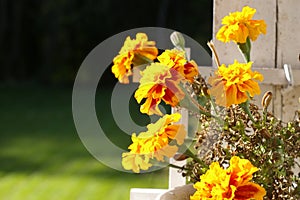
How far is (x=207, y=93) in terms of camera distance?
1.31 m

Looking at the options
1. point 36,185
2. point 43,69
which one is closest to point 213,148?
point 36,185

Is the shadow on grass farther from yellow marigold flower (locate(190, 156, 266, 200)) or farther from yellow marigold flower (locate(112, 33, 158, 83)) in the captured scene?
yellow marigold flower (locate(190, 156, 266, 200))

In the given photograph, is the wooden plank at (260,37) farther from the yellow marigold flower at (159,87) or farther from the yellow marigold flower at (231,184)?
the yellow marigold flower at (231,184)

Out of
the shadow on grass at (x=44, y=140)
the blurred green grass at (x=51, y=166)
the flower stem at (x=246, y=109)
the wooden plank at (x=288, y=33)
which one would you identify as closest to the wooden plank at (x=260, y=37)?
the wooden plank at (x=288, y=33)

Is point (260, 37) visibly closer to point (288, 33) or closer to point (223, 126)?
point (288, 33)

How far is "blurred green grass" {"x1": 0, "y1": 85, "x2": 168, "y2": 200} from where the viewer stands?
4234mm

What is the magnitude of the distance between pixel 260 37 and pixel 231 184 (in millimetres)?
738

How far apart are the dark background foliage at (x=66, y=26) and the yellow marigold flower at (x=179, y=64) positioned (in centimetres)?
914

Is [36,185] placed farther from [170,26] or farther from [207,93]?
[170,26]

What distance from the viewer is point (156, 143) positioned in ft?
3.82

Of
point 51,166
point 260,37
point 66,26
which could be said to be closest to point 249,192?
point 260,37

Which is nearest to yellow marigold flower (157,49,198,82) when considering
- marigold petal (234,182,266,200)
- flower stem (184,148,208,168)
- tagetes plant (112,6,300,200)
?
→ tagetes plant (112,6,300,200)

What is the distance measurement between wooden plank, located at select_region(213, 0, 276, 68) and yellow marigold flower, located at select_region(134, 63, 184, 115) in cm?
53

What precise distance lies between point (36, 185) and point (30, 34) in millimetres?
6864
